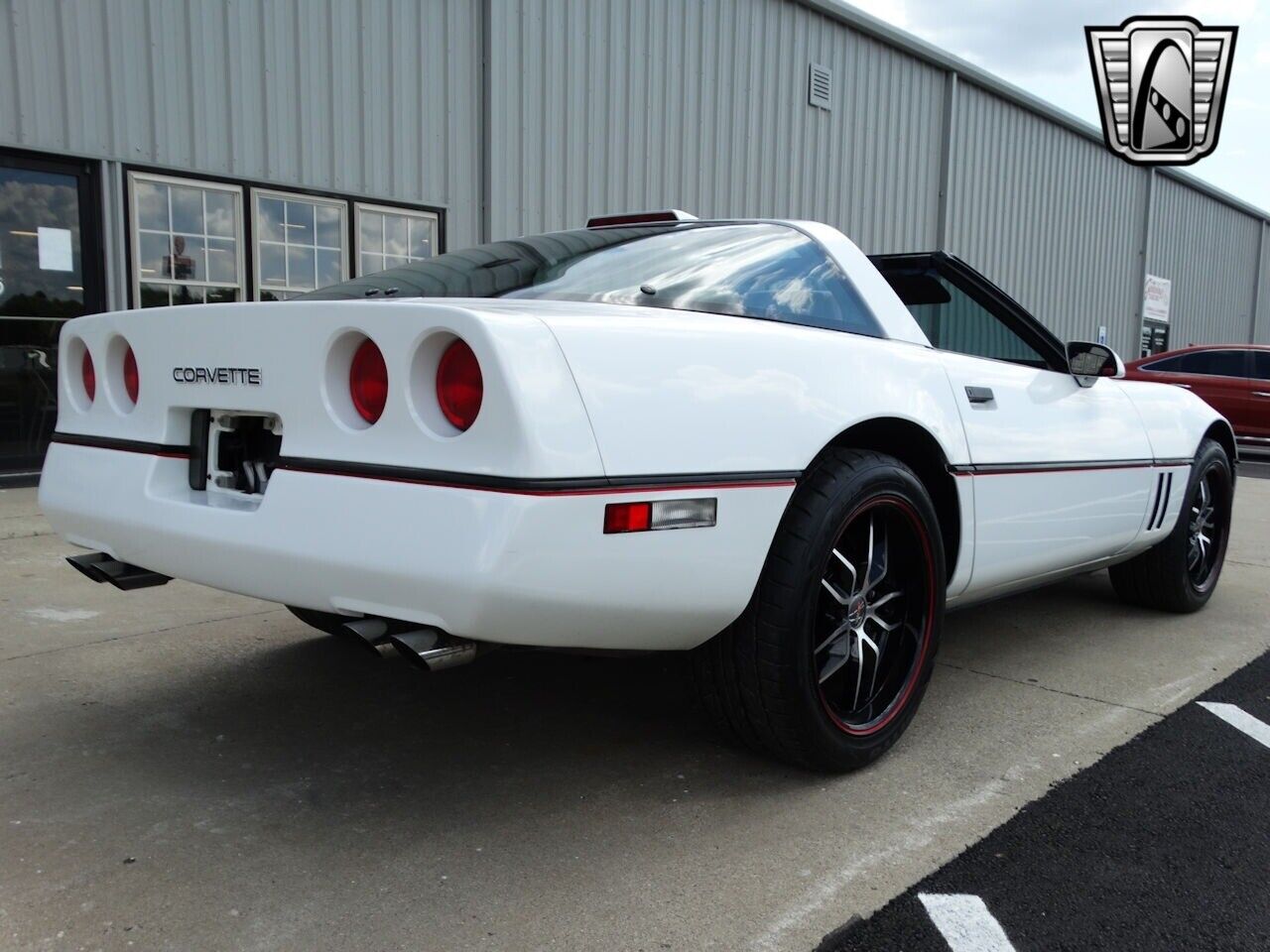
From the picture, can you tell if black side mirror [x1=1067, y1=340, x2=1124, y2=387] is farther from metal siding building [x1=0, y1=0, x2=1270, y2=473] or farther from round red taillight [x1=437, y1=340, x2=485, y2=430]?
metal siding building [x1=0, y1=0, x2=1270, y2=473]

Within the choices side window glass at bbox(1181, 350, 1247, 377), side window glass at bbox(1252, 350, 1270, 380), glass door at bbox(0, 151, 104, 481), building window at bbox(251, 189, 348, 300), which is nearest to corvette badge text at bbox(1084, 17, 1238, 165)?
side window glass at bbox(1181, 350, 1247, 377)

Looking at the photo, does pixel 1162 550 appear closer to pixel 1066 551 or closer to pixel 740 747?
pixel 1066 551

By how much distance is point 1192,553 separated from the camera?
4.34 metres

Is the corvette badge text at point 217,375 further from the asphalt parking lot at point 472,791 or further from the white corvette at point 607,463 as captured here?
the asphalt parking lot at point 472,791

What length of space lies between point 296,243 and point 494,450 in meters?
6.70

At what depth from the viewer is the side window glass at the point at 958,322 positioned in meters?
3.46

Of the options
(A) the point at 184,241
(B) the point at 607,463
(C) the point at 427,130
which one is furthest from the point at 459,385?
(C) the point at 427,130

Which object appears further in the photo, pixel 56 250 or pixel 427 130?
pixel 427 130

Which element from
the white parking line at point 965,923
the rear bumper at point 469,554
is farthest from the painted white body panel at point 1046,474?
the white parking line at point 965,923

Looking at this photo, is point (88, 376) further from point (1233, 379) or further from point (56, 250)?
point (1233, 379)

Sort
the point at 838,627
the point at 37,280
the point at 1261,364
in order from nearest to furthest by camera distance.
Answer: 1. the point at 838,627
2. the point at 37,280
3. the point at 1261,364

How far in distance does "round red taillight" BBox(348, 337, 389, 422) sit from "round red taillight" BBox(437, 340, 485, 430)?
141 mm

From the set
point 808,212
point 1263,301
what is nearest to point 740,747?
point 808,212

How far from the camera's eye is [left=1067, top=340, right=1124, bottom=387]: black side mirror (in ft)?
11.1
